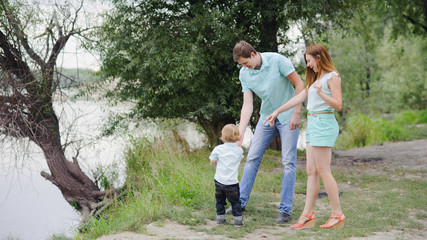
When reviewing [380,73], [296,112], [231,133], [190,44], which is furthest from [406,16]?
[231,133]

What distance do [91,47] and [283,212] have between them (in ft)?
21.3

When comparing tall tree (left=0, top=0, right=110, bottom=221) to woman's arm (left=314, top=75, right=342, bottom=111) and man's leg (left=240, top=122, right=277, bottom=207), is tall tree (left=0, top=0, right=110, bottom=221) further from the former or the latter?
woman's arm (left=314, top=75, right=342, bottom=111)

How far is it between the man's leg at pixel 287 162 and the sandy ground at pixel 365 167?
264mm

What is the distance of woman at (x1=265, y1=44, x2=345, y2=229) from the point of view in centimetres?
392

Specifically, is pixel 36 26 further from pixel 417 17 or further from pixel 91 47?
pixel 417 17

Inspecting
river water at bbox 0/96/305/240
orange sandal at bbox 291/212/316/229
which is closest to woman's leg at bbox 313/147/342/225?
orange sandal at bbox 291/212/316/229

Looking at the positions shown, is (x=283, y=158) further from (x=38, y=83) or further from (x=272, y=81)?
(x=38, y=83)

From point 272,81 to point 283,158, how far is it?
0.87 metres

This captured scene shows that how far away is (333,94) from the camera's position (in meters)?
3.89

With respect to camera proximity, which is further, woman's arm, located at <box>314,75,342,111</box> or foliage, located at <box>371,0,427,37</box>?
foliage, located at <box>371,0,427,37</box>

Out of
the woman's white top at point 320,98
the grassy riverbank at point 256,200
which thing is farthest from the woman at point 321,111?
the grassy riverbank at point 256,200

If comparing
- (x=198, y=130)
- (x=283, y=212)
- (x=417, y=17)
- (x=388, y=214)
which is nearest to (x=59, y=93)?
(x=198, y=130)

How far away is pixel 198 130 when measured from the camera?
36.3 feet

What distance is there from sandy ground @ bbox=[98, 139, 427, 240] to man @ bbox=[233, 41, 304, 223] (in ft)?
2.05
